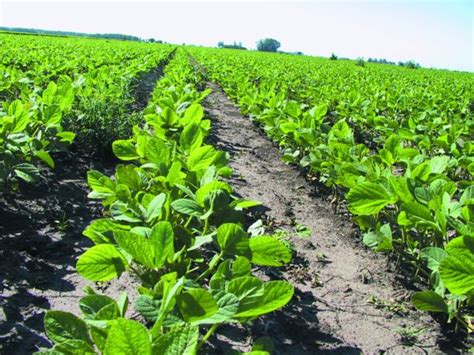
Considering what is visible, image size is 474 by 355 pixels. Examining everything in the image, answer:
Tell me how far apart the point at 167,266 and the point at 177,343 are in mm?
791

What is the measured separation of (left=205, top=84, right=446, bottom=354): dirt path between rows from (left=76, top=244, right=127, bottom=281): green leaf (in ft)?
2.76

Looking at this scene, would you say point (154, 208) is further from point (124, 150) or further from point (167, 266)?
point (124, 150)

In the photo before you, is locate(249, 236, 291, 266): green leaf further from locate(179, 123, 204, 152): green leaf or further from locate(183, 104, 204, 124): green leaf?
locate(183, 104, 204, 124): green leaf

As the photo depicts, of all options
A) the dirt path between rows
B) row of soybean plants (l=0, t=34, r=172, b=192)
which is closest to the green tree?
row of soybean plants (l=0, t=34, r=172, b=192)

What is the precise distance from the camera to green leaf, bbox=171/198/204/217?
165 centimetres

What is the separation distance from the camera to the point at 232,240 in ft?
4.88

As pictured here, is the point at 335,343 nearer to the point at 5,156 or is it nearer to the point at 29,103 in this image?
the point at 5,156

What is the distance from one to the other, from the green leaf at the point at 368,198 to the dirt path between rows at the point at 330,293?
2.04ft

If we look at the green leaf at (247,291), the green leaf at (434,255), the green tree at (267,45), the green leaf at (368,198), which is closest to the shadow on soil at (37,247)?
the green leaf at (247,291)

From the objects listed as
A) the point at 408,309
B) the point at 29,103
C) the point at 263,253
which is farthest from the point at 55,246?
the point at 408,309

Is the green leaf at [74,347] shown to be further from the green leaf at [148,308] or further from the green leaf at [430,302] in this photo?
the green leaf at [430,302]

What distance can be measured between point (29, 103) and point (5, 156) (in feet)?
3.56

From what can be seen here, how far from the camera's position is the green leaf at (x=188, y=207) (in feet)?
5.42

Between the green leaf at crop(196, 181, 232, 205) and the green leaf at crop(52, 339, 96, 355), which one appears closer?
the green leaf at crop(52, 339, 96, 355)
